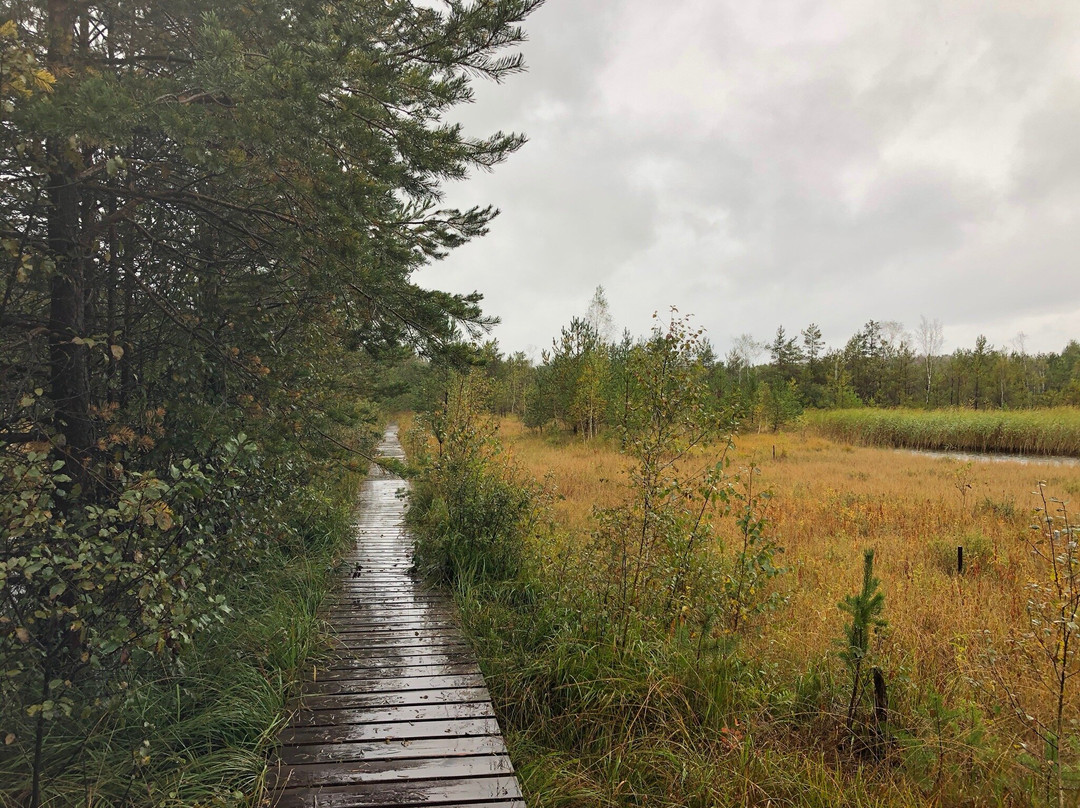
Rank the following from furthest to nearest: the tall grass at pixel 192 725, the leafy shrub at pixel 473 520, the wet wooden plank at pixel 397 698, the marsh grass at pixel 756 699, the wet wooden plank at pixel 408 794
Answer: the leafy shrub at pixel 473 520
the wet wooden plank at pixel 397 698
the marsh grass at pixel 756 699
the wet wooden plank at pixel 408 794
the tall grass at pixel 192 725

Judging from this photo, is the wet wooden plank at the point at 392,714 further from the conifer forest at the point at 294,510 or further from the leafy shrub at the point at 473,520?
the leafy shrub at the point at 473,520

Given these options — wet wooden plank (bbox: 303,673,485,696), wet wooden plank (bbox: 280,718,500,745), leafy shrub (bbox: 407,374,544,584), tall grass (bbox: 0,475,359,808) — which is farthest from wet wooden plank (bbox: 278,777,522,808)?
leafy shrub (bbox: 407,374,544,584)

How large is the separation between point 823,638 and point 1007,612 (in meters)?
2.56

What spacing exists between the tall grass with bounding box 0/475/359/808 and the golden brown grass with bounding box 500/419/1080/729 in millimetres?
3424

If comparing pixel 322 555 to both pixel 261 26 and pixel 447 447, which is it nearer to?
pixel 447 447

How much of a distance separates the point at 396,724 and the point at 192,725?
Result: 1.19m

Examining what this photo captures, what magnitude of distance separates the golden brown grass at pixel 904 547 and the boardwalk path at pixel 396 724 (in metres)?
2.34

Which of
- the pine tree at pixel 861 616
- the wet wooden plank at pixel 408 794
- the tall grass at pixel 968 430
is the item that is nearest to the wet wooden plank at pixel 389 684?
the wet wooden plank at pixel 408 794

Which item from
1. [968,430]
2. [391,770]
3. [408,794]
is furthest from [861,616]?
[968,430]

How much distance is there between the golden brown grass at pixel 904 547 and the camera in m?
4.77

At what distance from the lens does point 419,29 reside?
4305 mm

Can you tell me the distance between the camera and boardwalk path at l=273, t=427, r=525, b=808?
9.69 ft

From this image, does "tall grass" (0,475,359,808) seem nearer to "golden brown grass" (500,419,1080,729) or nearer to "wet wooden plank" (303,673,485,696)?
"wet wooden plank" (303,673,485,696)

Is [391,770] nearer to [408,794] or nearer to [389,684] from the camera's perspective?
[408,794]
